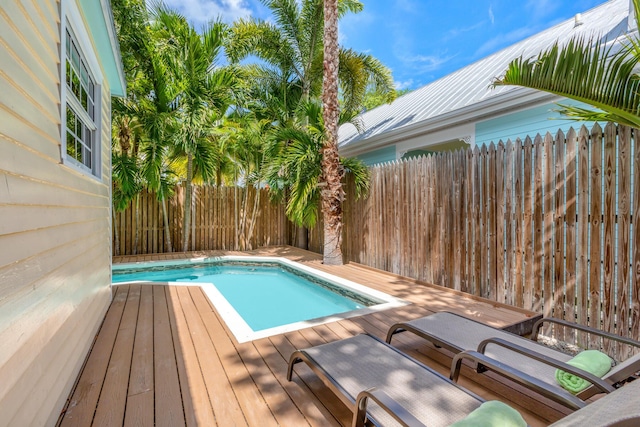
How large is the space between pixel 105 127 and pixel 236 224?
5.42 metres

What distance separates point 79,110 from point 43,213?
163 cm

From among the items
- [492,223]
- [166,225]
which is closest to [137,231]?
[166,225]

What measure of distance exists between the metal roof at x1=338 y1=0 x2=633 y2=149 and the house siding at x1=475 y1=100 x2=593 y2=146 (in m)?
0.44

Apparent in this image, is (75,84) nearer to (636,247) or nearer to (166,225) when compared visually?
(636,247)

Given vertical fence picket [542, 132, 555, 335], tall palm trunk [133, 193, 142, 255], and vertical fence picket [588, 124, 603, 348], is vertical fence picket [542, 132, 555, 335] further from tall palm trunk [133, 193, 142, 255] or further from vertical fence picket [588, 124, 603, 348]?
tall palm trunk [133, 193, 142, 255]

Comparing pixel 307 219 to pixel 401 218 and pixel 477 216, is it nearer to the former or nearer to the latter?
pixel 401 218

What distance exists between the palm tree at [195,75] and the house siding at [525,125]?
5974mm

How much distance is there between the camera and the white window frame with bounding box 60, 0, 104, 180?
2.27m

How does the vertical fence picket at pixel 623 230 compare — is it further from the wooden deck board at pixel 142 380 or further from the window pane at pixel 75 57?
the window pane at pixel 75 57

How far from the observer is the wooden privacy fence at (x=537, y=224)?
2.92 m

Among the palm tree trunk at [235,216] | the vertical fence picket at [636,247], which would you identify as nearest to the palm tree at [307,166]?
the palm tree trunk at [235,216]

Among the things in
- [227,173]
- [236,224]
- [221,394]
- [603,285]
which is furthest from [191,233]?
[603,285]

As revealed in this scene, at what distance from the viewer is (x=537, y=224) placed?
3.56 m

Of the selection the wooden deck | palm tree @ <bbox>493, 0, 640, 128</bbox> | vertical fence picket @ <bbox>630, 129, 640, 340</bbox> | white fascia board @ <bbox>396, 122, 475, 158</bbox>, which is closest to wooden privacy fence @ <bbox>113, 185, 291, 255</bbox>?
white fascia board @ <bbox>396, 122, 475, 158</bbox>
